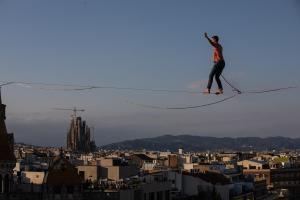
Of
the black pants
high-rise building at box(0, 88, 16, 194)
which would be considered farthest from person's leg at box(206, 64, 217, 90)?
high-rise building at box(0, 88, 16, 194)

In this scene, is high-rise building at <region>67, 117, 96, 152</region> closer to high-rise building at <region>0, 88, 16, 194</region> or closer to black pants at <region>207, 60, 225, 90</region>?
high-rise building at <region>0, 88, 16, 194</region>

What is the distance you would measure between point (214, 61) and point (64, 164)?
2674cm

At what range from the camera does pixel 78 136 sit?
12062cm

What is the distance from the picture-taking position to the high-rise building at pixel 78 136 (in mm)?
119688

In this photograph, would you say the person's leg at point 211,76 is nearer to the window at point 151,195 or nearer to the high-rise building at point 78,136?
the window at point 151,195

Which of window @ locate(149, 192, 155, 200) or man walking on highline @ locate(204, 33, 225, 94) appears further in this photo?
window @ locate(149, 192, 155, 200)

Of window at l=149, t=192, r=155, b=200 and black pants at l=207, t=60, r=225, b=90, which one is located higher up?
black pants at l=207, t=60, r=225, b=90

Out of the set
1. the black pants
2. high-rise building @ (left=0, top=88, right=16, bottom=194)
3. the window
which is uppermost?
the black pants

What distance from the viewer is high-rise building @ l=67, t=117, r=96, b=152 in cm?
11969

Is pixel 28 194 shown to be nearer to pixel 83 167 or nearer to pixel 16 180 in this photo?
pixel 16 180

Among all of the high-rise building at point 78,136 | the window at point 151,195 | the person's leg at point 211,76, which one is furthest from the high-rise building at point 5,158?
the high-rise building at point 78,136

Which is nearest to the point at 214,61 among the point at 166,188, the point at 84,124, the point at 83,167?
the point at 166,188

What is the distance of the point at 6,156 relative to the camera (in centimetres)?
3061

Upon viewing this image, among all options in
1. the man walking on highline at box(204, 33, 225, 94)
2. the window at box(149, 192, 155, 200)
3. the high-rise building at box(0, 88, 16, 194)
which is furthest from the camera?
the window at box(149, 192, 155, 200)
